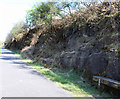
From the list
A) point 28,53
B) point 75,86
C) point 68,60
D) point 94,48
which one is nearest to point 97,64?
point 94,48

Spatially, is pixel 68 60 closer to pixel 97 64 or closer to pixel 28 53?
pixel 97 64

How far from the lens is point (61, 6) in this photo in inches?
645

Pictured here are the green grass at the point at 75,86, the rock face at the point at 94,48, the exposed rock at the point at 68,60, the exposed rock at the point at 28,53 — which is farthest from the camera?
the exposed rock at the point at 28,53

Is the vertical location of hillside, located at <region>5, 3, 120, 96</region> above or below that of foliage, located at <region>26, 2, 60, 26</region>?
below

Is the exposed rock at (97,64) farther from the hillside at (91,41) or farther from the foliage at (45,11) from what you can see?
the foliage at (45,11)

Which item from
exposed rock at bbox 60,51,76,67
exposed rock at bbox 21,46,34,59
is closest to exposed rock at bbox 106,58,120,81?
exposed rock at bbox 60,51,76,67

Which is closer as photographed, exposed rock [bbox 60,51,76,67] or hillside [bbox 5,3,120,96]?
hillside [bbox 5,3,120,96]

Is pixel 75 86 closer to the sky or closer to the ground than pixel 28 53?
closer to the ground

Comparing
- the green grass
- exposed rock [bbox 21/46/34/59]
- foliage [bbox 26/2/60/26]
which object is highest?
foliage [bbox 26/2/60/26]

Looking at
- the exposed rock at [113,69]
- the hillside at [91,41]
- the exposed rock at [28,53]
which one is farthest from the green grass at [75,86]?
the exposed rock at [28,53]

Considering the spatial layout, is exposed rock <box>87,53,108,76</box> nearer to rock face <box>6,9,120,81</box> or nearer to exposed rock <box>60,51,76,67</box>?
rock face <box>6,9,120,81</box>

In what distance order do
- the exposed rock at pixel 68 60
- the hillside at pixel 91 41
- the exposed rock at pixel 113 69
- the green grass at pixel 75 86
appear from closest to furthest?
the green grass at pixel 75 86, the exposed rock at pixel 113 69, the hillside at pixel 91 41, the exposed rock at pixel 68 60

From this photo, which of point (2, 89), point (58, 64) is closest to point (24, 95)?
point (2, 89)

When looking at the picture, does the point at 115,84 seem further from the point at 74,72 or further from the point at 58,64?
the point at 58,64
